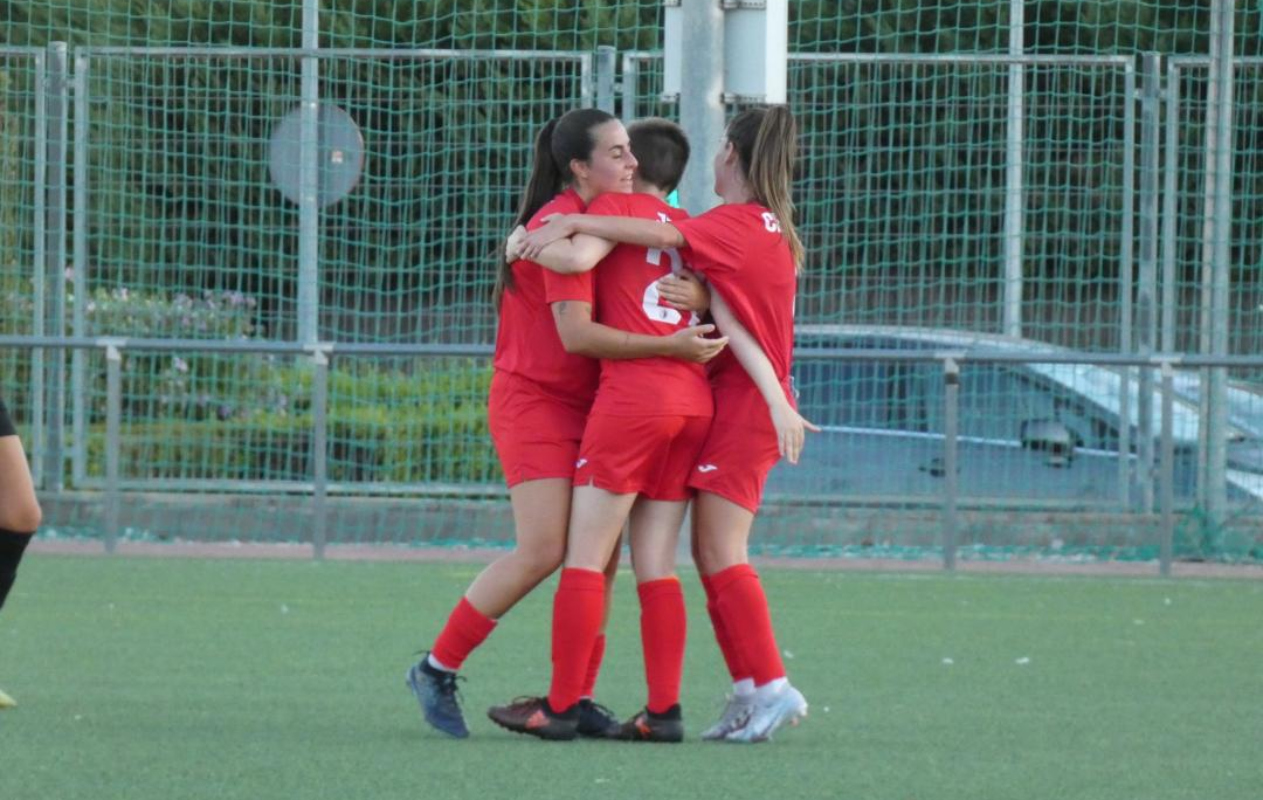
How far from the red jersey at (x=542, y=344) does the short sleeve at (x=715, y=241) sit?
0.93 ft

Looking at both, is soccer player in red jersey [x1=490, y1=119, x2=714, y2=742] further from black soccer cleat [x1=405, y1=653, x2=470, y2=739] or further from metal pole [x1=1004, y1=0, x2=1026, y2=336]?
metal pole [x1=1004, y1=0, x2=1026, y2=336]

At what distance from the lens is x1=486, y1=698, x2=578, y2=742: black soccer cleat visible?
5.43 meters

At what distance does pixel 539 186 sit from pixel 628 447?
73cm

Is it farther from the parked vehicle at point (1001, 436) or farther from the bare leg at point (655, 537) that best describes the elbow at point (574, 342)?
the parked vehicle at point (1001, 436)

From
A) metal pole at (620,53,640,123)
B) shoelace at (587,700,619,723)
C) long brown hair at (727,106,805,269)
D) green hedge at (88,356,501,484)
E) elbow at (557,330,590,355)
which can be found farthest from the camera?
green hedge at (88,356,501,484)

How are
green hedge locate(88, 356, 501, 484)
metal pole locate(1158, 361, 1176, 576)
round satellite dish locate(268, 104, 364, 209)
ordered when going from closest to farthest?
metal pole locate(1158, 361, 1176, 576) < green hedge locate(88, 356, 501, 484) < round satellite dish locate(268, 104, 364, 209)

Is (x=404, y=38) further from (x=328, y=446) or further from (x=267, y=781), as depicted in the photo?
(x=267, y=781)

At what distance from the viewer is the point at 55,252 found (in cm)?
1190

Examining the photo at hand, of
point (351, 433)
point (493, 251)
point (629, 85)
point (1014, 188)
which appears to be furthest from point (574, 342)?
point (1014, 188)

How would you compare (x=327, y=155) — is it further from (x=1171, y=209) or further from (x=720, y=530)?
(x=720, y=530)

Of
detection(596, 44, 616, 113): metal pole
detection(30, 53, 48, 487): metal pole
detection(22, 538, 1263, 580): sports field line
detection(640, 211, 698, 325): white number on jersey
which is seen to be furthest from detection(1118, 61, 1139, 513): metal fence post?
detection(640, 211, 698, 325): white number on jersey

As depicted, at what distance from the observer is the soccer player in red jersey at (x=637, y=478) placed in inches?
211

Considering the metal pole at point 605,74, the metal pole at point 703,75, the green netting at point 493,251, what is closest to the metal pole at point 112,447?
the green netting at point 493,251

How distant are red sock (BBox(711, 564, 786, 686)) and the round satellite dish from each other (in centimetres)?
670
